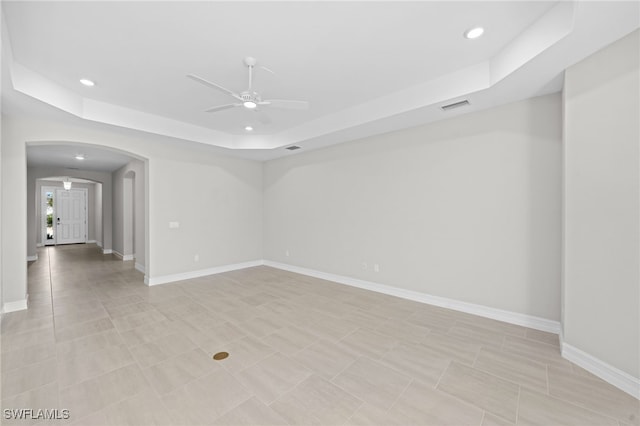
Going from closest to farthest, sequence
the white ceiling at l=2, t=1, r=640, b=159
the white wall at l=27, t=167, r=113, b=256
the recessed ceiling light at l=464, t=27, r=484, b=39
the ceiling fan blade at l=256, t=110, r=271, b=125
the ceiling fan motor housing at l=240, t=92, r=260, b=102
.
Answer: the white ceiling at l=2, t=1, r=640, b=159 < the recessed ceiling light at l=464, t=27, r=484, b=39 < the ceiling fan motor housing at l=240, t=92, r=260, b=102 < the ceiling fan blade at l=256, t=110, r=271, b=125 < the white wall at l=27, t=167, r=113, b=256

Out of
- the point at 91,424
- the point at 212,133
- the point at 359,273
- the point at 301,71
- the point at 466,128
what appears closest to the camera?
the point at 91,424

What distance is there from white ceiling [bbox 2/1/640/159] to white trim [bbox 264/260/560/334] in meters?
2.72

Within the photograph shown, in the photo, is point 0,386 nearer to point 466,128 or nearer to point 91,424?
point 91,424

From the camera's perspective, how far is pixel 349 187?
511 centimetres

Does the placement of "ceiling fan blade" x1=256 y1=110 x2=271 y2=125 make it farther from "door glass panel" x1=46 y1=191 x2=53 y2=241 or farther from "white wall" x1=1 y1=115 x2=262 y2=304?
"door glass panel" x1=46 y1=191 x2=53 y2=241

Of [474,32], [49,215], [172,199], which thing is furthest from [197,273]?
[49,215]

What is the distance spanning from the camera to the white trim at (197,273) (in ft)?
16.5

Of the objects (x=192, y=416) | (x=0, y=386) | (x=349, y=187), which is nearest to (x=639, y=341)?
(x=192, y=416)

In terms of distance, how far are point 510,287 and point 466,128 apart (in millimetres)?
2226

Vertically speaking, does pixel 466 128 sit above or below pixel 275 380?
above

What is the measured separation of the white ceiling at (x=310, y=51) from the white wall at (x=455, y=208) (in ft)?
1.32

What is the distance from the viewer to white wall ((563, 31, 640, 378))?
6.83ft

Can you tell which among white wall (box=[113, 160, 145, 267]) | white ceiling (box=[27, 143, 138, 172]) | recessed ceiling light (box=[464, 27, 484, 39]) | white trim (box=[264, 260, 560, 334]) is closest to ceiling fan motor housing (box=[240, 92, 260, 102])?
recessed ceiling light (box=[464, 27, 484, 39])

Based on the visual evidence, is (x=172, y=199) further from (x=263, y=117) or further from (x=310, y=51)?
(x=310, y=51)
